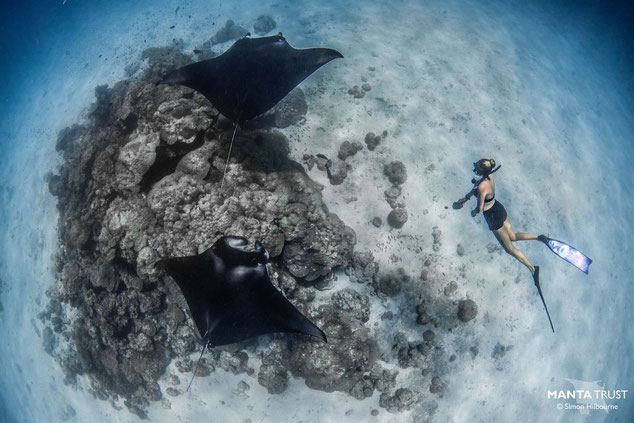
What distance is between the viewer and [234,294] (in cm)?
396

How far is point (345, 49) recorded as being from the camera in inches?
399

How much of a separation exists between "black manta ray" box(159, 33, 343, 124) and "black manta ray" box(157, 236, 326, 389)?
2197 mm

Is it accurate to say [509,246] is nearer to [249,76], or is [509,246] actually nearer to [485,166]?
[485,166]

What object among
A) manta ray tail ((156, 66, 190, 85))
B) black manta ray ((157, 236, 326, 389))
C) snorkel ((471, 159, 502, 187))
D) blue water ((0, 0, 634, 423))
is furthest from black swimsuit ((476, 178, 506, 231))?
manta ray tail ((156, 66, 190, 85))

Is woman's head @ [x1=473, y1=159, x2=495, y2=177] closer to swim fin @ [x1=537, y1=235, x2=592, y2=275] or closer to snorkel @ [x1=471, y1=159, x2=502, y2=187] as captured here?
snorkel @ [x1=471, y1=159, x2=502, y2=187]

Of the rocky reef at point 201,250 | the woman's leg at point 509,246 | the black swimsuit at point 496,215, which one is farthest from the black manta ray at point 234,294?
the woman's leg at point 509,246

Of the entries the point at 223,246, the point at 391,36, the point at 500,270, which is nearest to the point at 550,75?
the point at 391,36

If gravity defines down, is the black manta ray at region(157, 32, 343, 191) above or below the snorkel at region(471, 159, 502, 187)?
above

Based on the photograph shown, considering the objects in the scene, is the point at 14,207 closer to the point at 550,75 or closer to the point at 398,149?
the point at 398,149

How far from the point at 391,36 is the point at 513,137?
5.74 m

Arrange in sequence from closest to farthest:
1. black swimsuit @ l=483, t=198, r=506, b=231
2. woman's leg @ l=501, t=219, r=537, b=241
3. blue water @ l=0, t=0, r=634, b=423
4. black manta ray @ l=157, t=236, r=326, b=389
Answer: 1. black manta ray @ l=157, t=236, r=326, b=389
2. black swimsuit @ l=483, t=198, r=506, b=231
3. woman's leg @ l=501, t=219, r=537, b=241
4. blue water @ l=0, t=0, r=634, b=423

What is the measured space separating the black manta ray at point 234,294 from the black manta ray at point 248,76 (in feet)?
6.12

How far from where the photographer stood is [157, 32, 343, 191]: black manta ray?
467 centimetres

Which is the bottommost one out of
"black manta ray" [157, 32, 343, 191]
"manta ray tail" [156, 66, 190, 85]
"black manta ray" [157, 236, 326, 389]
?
"black manta ray" [157, 236, 326, 389]
